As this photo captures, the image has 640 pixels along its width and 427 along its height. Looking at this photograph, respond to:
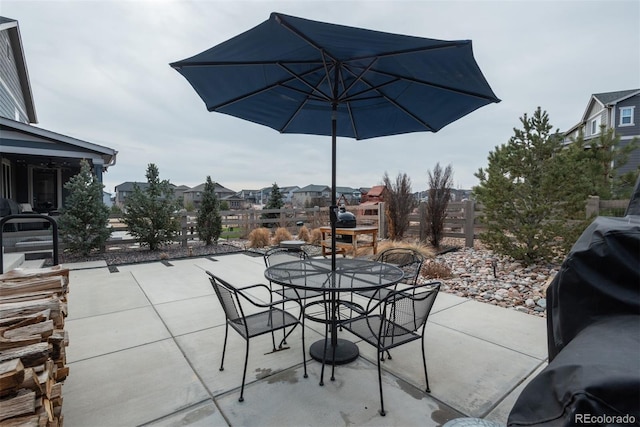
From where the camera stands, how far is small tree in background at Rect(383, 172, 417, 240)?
8.05 metres

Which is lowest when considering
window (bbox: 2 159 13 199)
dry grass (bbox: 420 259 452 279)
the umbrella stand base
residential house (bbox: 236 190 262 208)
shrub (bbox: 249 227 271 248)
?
the umbrella stand base

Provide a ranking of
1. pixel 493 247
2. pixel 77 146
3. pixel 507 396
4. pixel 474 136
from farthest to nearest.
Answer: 1. pixel 474 136
2. pixel 77 146
3. pixel 493 247
4. pixel 507 396

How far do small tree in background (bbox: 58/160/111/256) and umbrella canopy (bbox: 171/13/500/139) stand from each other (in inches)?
216

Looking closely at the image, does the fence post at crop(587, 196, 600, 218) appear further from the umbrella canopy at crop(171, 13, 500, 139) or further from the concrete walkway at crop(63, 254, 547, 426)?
the umbrella canopy at crop(171, 13, 500, 139)

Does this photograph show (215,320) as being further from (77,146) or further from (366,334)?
(77,146)

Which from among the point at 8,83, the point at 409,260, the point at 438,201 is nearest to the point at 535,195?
the point at 438,201

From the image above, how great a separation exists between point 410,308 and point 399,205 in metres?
6.18

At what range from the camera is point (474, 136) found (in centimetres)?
1059

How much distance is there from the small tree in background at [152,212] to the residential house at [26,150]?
2.72 m

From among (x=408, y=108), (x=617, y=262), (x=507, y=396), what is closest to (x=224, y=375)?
(x=507, y=396)

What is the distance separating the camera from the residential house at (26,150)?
7906 mm

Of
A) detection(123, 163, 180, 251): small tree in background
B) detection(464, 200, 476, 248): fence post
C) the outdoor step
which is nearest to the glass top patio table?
the outdoor step

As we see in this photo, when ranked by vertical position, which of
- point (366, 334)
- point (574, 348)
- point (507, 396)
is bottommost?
point (507, 396)

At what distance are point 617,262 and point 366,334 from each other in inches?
61.5
